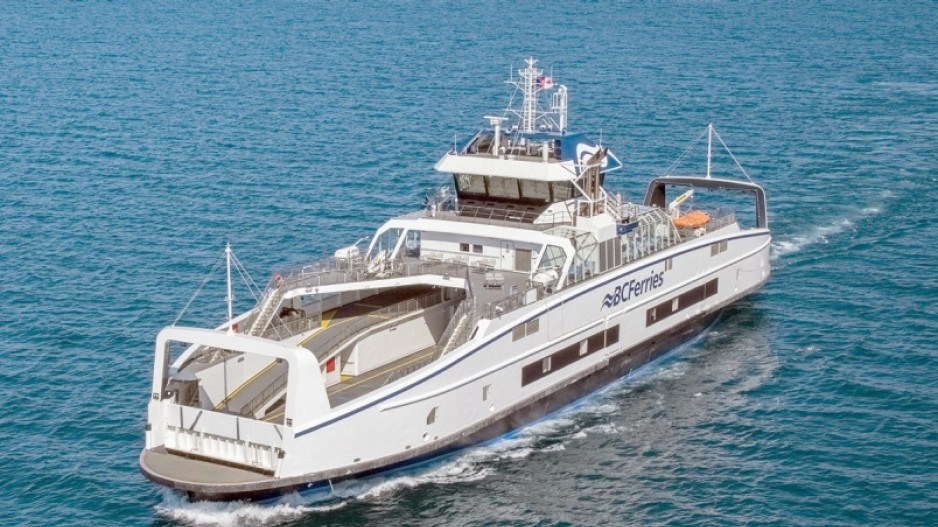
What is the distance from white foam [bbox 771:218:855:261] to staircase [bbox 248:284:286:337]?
31.9m

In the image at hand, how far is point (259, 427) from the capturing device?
4544 cm

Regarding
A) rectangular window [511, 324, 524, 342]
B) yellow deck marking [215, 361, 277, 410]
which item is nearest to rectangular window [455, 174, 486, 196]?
rectangular window [511, 324, 524, 342]

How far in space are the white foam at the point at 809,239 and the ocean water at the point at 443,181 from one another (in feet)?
0.88

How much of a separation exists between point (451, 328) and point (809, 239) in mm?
32865

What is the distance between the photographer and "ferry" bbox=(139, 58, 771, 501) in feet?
151

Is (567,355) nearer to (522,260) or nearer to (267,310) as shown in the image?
(522,260)

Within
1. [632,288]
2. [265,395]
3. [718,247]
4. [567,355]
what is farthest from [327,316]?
[718,247]

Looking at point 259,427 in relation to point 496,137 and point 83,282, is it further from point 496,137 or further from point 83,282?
point 83,282

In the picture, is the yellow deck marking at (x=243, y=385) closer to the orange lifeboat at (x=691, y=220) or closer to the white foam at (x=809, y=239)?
the orange lifeboat at (x=691, y=220)

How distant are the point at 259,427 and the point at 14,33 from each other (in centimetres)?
14947

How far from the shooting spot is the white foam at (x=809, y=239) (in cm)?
7538

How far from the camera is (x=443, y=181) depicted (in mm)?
92188

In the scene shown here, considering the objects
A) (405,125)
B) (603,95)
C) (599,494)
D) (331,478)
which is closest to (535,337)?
(599,494)

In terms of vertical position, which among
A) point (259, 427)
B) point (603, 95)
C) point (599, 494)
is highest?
point (603, 95)
